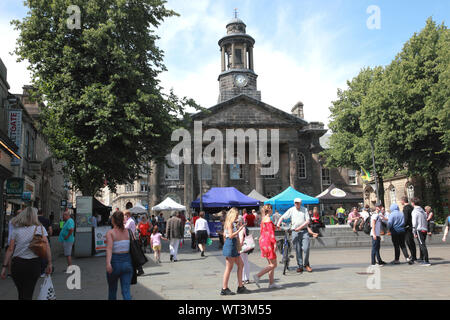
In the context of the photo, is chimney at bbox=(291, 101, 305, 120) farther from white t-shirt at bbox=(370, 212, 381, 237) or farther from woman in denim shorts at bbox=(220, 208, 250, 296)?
woman in denim shorts at bbox=(220, 208, 250, 296)

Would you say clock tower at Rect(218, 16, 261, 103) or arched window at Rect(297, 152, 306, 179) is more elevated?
clock tower at Rect(218, 16, 261, 103)

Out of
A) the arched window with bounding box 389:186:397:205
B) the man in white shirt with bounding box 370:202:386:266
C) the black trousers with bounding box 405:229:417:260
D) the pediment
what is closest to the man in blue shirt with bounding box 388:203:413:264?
the black trousers with bounding box 405:229:417:260

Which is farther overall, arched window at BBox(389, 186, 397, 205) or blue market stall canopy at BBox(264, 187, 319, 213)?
arched window at BBox(389, 186, 397, 205)

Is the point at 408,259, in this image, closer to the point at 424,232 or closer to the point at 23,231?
the point at 424,232

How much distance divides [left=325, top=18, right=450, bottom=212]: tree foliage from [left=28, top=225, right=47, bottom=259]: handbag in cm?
2546

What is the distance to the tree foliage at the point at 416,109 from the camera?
26.7 meters

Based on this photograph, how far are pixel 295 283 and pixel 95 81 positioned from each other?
45.2 feet

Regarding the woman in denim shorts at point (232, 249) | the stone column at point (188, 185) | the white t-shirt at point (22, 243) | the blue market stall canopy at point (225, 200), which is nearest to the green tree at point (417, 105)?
the blue market stall canopy at point (225, 200)

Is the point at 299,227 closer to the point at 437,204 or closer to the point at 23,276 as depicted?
the point at 23,276

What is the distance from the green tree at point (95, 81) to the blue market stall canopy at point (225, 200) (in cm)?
575

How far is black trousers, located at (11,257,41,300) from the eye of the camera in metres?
5.85

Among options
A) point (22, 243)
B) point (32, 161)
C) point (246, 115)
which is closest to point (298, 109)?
point (246, 115)

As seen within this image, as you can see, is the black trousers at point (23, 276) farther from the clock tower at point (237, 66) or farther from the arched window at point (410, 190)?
the clock tower at point (237, 66)
